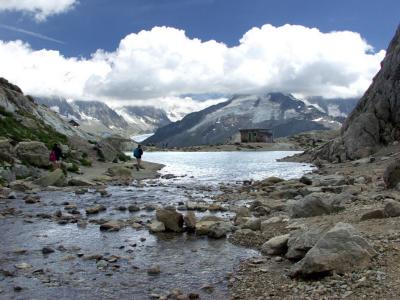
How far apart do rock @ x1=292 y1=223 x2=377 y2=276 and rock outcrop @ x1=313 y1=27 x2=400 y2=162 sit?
62369 millimetres

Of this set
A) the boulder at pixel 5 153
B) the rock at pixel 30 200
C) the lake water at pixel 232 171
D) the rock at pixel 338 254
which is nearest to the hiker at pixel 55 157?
the boulder at pixel 5 153


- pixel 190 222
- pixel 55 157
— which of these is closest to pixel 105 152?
pixel 55 157

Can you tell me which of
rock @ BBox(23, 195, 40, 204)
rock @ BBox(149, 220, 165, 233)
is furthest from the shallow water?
rock @ BBox(23, 195, 40, 204)

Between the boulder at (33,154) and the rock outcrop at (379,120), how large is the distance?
47868 millimetres

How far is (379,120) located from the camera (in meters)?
78.9

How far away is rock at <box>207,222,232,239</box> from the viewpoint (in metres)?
23.1

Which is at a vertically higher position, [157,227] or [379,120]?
[379,120]

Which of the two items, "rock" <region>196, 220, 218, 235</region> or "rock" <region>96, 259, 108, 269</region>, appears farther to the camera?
"rock" <region>196, 220, 218, 235</region>

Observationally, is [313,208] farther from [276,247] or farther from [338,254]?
[338,254]

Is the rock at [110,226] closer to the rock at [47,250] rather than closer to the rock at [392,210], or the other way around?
the rock at [47,250]

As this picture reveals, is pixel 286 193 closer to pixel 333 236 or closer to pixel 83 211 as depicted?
pixel 83 211

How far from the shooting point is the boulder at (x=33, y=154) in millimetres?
50219

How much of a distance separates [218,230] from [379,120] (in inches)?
2491

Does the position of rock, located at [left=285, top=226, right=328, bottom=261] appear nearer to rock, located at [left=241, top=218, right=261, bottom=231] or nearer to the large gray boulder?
the large gray boulder
